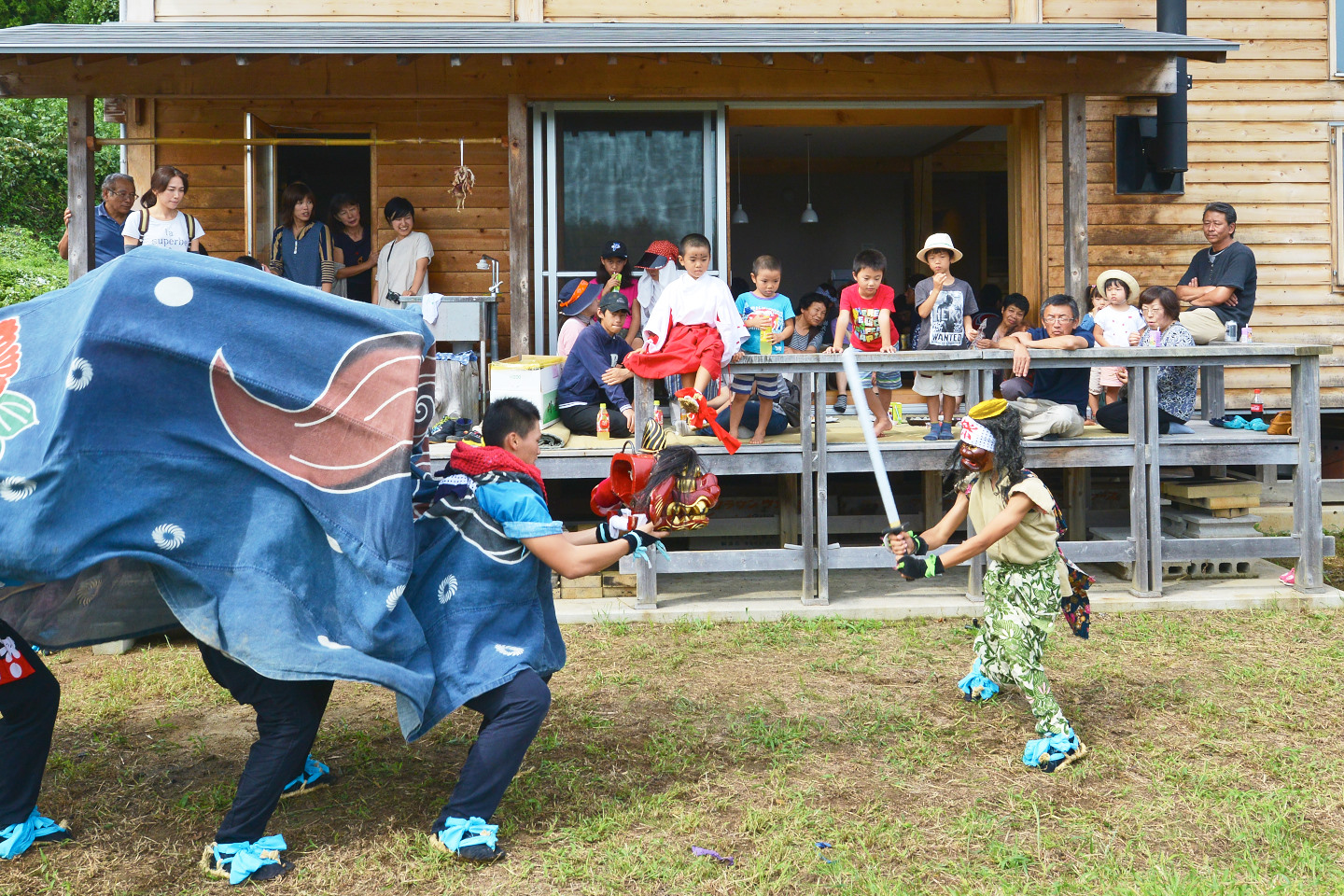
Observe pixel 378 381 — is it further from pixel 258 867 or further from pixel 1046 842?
pixel 1046 842

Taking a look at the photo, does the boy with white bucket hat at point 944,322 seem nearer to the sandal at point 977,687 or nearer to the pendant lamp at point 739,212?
the sandal at point 977,687

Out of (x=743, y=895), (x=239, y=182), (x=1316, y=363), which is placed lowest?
(x=743, y=895)

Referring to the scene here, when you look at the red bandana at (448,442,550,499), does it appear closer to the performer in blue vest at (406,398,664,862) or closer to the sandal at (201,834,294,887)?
the performer in blue vest at (406,398,664,862)

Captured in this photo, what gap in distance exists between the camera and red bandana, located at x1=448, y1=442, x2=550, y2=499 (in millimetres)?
3754

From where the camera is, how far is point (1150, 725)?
4.72m

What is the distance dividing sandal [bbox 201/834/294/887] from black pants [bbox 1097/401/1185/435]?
5762 mm

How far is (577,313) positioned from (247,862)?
5.69 metres

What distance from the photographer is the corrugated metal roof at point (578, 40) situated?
738 centimetres

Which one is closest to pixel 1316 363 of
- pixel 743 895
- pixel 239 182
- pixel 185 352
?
pixel 743 895

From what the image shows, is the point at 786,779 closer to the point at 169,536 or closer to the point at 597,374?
the point at 169,536

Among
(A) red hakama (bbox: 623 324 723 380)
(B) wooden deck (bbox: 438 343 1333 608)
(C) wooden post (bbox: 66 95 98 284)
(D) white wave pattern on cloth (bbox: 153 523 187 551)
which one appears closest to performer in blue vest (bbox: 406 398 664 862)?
(D) white wave pattern on cloth (bbox: 153 523 187 551)

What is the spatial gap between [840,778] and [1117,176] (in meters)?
7.42

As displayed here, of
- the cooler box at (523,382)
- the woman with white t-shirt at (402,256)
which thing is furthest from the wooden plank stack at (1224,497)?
the woman with white t-shirt at (402,256)

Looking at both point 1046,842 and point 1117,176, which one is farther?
point 1117,176
